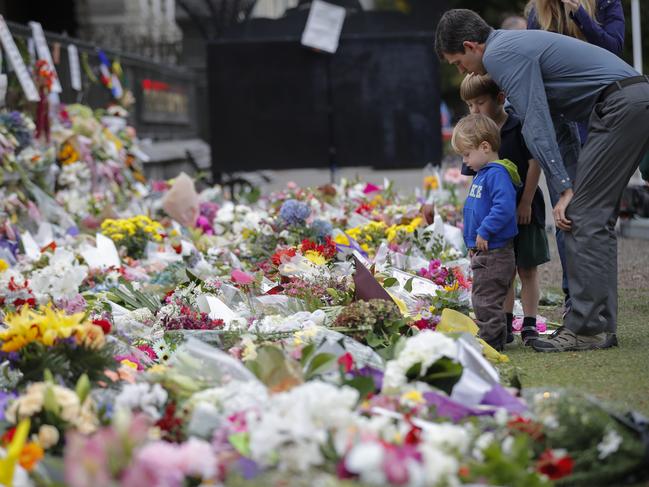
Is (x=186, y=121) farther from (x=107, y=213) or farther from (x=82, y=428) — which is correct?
(x=82, y=428)

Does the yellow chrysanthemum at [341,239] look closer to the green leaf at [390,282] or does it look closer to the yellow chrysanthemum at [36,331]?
the green leaf at [390,282]

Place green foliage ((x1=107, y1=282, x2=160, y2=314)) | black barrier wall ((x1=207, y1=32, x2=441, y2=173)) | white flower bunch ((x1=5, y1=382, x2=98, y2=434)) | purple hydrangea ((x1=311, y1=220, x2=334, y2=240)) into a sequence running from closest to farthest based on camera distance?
white flower bunch ((x1=5, y1=382, x2=98, y2=434)) → green foliage ((x1=107, y1=282, x2=160, y2=314)) → purple hydrangea ((x1=311, y1=220, x2=334, y2=240)) → black barrier wall ((x1=207, y1=32, x2=441, y2=173))

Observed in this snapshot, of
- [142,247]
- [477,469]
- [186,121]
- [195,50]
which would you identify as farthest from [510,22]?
[195,50]

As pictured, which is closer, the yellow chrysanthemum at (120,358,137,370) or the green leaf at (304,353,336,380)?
the green leaf at (304,353,336,380)

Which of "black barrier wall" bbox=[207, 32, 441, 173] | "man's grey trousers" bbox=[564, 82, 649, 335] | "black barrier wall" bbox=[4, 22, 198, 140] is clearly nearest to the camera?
"man's grey trousers" bbox=[564, 82, 649, 335]

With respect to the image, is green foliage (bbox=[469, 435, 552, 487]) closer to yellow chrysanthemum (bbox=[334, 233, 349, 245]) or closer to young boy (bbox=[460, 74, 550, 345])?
young boy (bbox=[460, 74, 550, 345])

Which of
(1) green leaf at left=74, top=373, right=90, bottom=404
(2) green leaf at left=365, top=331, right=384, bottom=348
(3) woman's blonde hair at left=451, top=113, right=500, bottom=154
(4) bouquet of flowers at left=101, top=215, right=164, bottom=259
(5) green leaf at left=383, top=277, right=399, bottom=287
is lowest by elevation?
(4) bouquet of flowers at left=101, top=215, right=164, bottom=259

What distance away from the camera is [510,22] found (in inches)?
311

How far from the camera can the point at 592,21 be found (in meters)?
5.13

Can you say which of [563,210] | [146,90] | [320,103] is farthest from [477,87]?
[146,90]

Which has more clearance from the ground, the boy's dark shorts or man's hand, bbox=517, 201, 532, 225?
man's hand, bbox=517, 201, 532, 225

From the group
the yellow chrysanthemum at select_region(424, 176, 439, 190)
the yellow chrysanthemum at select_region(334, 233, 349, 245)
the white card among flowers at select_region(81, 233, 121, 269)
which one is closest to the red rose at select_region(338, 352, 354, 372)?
the yellow chrysanthemum at select_region(334, 233, 349, 245)

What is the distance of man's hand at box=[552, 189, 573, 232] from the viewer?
446 centimetres

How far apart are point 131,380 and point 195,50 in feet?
66.5
